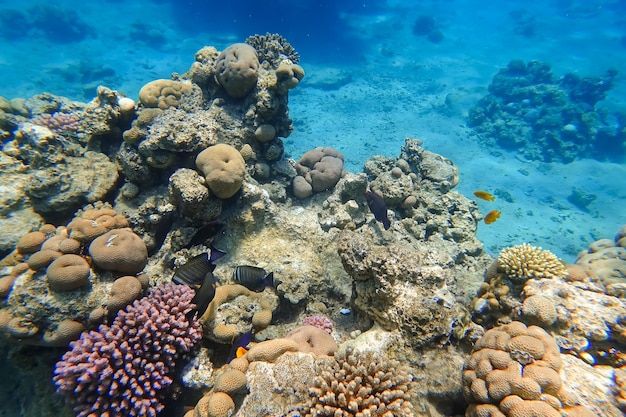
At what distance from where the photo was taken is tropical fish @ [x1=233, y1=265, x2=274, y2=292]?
13.9ft

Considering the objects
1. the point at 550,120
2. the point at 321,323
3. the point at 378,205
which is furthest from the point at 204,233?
the point at 550,120

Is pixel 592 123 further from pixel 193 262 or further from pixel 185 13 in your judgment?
pixel 185 13

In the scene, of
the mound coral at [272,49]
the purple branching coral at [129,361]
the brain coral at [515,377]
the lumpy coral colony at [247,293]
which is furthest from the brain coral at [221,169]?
the brain coral at [515,377]

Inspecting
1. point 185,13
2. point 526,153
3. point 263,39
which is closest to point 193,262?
point 263,39

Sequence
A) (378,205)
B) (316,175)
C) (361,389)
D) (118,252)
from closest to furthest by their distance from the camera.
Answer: (361,389) → (118,252) → (378,205) → (316,175)

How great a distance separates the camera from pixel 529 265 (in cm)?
402

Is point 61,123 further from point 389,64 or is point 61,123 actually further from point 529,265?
point 389,64

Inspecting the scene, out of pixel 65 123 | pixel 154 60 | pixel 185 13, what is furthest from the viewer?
pixel 185 13

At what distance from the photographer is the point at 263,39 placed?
7176 millimetres

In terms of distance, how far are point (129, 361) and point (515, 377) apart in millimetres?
3606

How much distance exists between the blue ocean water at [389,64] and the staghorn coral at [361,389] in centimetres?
1295

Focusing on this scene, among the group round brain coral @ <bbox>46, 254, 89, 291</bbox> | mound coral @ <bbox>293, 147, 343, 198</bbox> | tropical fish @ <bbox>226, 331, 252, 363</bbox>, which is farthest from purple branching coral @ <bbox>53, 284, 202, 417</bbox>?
mound coral @ <bbox>293, 147, 343, 198</bbox>

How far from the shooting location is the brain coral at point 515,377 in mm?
2518

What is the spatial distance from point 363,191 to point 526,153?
20.4m
